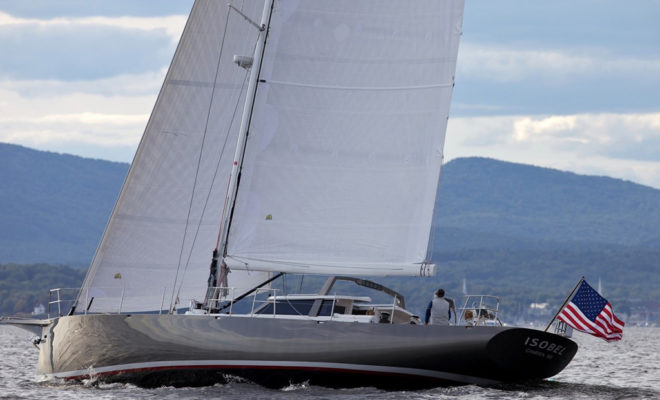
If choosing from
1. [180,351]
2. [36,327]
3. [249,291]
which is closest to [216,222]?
[249,291]

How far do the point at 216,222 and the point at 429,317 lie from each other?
577 centimetres

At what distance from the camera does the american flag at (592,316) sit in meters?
21.7

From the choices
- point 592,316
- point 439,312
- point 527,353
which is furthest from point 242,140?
point 592,316

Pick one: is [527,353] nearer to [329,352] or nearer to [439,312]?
[439,312]

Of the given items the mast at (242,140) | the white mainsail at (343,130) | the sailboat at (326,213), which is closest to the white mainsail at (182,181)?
the sailboat at (326,213)

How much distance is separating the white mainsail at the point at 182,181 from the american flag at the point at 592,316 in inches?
273

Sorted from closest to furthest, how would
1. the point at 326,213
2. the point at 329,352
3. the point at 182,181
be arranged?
the point at 329,352 < the point at 326,213 < the point at 182,181

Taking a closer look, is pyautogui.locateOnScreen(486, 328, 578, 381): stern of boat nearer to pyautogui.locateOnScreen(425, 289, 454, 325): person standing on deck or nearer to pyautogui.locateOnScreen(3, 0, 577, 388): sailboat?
pyautogui.locateOnScreen(3, 0, 577, 388): sailboat

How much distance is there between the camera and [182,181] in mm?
24797

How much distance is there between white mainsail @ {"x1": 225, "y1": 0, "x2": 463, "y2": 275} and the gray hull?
1626 mm

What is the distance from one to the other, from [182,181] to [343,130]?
14.2ft

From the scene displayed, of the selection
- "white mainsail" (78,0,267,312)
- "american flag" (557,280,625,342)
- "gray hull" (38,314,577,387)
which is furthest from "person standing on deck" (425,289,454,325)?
"white mainsail" (78,0,267,312)

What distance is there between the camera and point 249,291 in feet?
78.6

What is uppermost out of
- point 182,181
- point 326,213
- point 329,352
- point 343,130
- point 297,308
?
point 343,130
